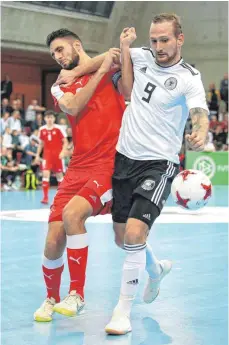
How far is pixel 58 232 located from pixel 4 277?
163 cm

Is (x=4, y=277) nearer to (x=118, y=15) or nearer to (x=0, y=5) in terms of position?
(x=0, y=5)

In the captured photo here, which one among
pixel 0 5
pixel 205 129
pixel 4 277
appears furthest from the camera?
pixel 0 5

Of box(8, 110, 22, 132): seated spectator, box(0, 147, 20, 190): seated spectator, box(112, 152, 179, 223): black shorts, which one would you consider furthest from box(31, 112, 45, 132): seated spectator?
box(112, 152, 179, 223): black shorts

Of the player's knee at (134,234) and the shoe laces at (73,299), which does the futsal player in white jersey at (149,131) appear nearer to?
the player's knee at (134,234)

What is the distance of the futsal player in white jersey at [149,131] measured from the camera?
174 inches

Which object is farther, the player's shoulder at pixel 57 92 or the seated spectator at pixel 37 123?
the seated spectator at pixel 37 123

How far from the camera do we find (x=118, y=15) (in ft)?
102

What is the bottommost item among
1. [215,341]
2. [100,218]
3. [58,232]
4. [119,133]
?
[100,218]

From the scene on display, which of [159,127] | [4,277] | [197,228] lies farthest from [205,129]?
[197,228]

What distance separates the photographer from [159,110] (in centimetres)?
459

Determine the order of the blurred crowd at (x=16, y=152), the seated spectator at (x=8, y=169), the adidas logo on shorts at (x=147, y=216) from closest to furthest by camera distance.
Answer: the adidas logo on shorts at (x=147, y=216)
the seated spectator at (x=8, y=169)
the blurred crowd at (x=16, y=152)

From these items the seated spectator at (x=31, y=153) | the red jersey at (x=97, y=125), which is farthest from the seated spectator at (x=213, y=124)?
the red jersey at (x=97, y=125)

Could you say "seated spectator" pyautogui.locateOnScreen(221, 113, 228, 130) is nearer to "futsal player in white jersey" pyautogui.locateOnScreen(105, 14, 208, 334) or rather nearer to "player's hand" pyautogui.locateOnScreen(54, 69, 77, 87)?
"player's hand" pyautogui.locateOnScreen(54, 69, 77, 87)

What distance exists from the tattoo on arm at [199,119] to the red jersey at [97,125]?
2.18 feet
